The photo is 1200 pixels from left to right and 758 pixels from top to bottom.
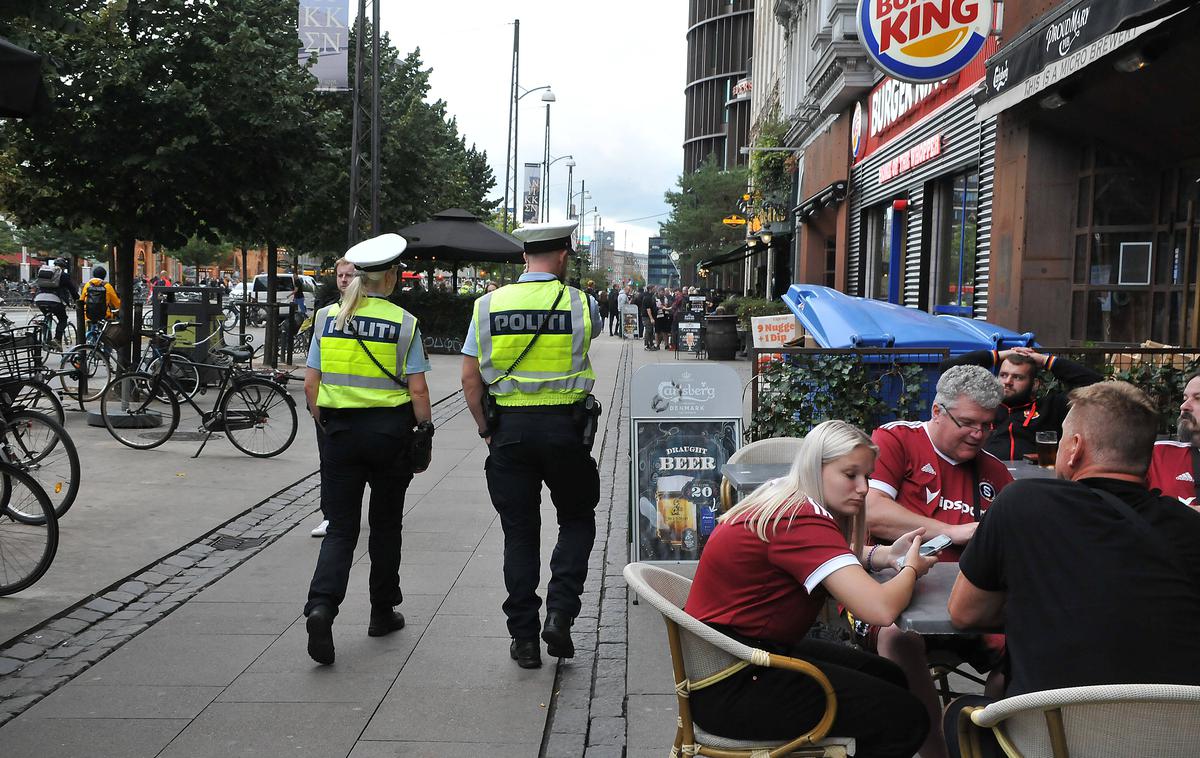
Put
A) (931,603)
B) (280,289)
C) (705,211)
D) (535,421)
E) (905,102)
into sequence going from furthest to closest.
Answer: (705,211), (280,289), (905,102), (535,421), (931,603)

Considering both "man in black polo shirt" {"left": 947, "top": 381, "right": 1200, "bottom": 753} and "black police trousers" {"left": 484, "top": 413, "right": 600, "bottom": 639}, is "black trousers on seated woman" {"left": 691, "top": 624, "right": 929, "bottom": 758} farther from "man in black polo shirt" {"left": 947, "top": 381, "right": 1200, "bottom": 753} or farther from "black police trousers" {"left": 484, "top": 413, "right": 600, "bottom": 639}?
"black police trousers" {"left": 484, "top": 413, "right": 600, "bottom": 639}

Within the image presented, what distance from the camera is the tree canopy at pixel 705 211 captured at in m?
51.2

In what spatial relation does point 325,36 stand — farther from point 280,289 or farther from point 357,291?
point 280,289

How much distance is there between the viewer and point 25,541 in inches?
238

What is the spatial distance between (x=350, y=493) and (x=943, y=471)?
100 inches

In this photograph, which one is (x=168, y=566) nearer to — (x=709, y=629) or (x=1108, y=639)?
(x=709, y=629)

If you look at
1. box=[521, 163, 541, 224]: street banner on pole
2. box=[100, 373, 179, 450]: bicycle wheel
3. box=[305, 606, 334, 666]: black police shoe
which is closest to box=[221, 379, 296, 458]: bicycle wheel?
box=[100, 373, 179, 450]: bicycle wheel

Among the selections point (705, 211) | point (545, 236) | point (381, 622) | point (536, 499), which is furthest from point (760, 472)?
point (705, 211)

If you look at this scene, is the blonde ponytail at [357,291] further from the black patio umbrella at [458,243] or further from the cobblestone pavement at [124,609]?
the black patio umbrella at [458,243]

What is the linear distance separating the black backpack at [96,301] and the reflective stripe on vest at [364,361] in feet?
46.6

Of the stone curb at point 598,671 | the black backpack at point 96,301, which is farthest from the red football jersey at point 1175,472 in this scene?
the black backpack at point 96,301

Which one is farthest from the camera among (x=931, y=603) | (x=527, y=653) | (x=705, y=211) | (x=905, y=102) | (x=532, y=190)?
(x=705, y=211)

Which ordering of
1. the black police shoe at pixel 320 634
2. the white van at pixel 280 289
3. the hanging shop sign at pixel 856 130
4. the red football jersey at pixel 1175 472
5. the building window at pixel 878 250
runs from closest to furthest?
the red football jersey at pixel 1175 472 < the black police shoe at pixel 320 634 < the building window at pixel 878 250 < the hanging shop sign at pixel 856 130 < the white van at pixel 280 289

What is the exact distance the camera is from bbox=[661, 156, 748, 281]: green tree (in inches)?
2018
